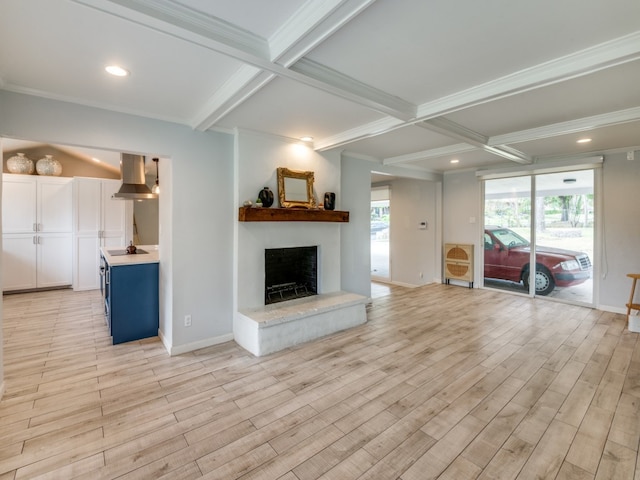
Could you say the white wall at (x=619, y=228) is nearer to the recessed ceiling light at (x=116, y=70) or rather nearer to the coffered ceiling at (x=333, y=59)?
the coffered ceiling at (x=333, y=59)

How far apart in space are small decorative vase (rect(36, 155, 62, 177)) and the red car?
855 cm

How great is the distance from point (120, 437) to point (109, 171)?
6.81 m

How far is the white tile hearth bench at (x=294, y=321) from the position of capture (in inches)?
127

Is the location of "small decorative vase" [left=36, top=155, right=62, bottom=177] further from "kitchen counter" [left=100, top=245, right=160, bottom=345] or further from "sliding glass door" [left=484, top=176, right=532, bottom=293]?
"sliding glass door" [left=484, top=176, right=532, bottom=293]

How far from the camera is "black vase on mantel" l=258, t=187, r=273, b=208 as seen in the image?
3568mm

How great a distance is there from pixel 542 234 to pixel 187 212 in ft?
18.8

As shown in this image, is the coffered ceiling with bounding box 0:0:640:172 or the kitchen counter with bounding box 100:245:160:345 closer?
the coffered ceiling with bounding box 0:0:640:172

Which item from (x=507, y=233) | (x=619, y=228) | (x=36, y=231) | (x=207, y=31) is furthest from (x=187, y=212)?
(x=619, y=228)

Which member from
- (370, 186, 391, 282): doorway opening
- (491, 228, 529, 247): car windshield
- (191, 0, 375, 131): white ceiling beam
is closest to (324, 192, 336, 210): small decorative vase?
(191, 0, 375, 131): white ceiling beam

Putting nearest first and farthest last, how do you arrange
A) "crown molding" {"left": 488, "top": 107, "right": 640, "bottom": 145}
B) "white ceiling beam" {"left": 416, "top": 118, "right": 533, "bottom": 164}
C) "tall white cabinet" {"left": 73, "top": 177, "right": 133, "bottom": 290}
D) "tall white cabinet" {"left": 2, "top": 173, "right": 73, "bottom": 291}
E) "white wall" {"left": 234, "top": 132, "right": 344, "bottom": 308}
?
"crown molding" {"left": 488, "top": 107, "right": 640, "bottom": 145}
"white ceiling beam" {"left": 416, "top": 118, "right": 533, "bottom": 164}
"white wall" {"left": 234, "top": 132, "right": 344, "bottom": 308}
"tall white cabinet" {"left": 2, "top": 173, "right": 73, "bottom": 291}
"tall white cabinet" {"left": 73, "top": 177, "right": 133, "bottom": 290}

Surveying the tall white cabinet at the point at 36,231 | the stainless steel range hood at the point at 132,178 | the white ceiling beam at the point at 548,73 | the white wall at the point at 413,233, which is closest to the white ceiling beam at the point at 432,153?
the white ceiling beam at the point at 548,73

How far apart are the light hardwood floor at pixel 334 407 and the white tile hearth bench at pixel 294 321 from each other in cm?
16

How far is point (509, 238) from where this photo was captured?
5.83m

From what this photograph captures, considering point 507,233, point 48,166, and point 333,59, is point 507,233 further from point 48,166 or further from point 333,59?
point 48,166
